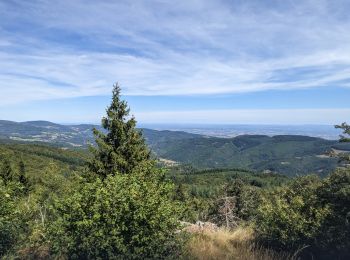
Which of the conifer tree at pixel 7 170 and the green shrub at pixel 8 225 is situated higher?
the green shrub at pixel 8 225

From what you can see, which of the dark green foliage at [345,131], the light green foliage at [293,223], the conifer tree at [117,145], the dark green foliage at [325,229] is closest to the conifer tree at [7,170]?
the conifer tree at [117,145]

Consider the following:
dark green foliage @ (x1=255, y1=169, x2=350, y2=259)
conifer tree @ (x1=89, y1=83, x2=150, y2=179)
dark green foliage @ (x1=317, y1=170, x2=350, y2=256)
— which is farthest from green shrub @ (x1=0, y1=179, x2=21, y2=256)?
conifer tree @ (x1=89, y1=83, x2=150, y2=179)

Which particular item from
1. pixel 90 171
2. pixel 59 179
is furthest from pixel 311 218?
pixel 59 179

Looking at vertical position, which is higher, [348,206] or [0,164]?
[348,206]

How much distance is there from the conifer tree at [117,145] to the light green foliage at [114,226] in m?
17.8

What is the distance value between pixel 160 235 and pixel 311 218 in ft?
33.5

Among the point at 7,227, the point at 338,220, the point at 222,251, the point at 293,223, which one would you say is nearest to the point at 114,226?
the point at 222,251

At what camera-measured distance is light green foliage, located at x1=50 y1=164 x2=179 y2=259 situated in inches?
265

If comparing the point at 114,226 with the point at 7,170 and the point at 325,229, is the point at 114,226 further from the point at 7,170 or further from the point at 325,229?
the point at 7,170

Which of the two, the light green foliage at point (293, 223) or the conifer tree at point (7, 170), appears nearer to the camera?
the light green foliage at point (293, 223)

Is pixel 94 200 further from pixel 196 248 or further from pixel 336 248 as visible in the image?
pixel 336 248

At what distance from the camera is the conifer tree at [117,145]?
84.2 ft

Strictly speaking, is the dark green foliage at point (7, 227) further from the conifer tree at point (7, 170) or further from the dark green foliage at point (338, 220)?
the conifer tree at point (7, 170)

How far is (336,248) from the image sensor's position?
10438mm
